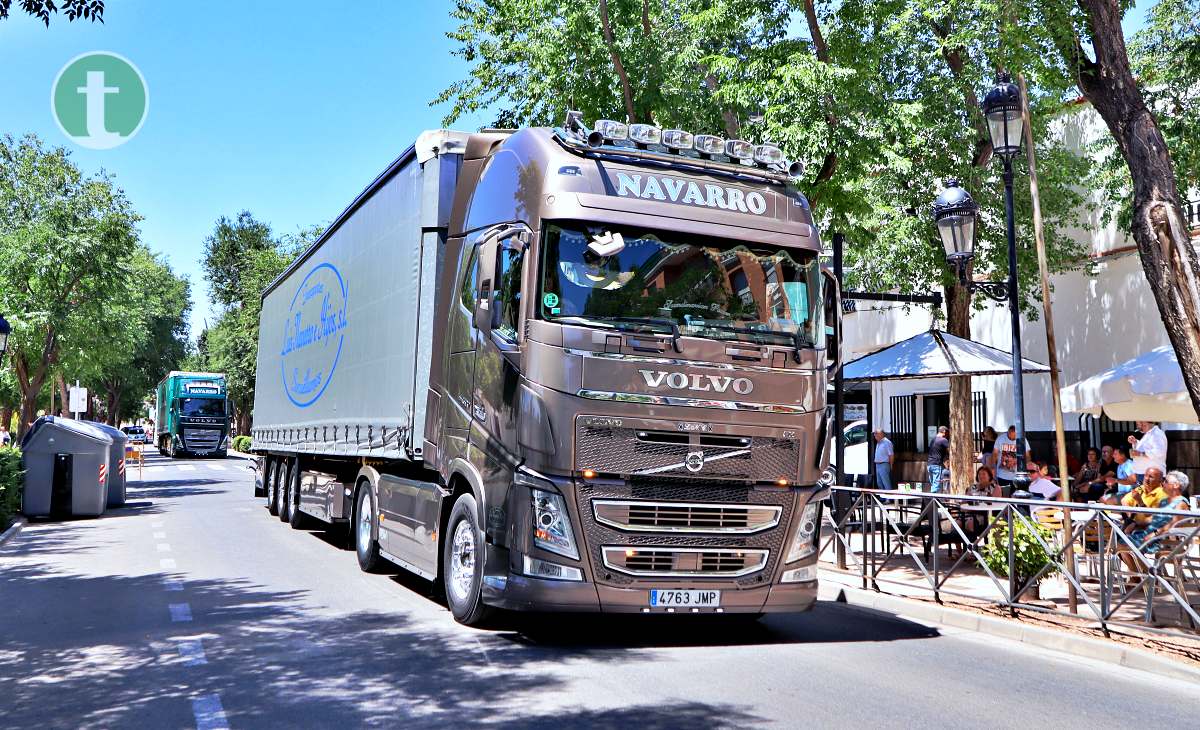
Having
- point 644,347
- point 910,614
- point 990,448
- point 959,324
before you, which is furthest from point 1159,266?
point 990,448

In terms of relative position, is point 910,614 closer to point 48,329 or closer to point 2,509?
point 2,509

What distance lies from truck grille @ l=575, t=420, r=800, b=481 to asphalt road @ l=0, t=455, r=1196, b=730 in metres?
1.31

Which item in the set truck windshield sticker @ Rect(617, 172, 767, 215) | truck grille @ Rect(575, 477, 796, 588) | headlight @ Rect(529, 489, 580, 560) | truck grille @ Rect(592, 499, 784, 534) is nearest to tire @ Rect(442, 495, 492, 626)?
headlight @ Rect(529, 489, 580, 560)

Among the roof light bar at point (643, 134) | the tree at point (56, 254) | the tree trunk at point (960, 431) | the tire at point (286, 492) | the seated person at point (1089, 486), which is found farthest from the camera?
the tree at point (56, 254)

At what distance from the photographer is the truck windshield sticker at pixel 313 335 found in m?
13.4

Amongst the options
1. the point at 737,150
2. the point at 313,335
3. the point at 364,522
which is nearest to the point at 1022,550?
the point at 737,150

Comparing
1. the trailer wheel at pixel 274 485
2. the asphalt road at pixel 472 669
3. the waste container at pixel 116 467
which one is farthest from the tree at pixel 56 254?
the asphalt road at pixel 472 669

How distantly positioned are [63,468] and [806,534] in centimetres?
1581

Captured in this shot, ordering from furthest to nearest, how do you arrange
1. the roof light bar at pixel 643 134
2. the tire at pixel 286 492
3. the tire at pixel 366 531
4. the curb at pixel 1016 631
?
the tire at pixel 286 492
the tire at pixel 366 531
the roof light bar at pixel 643 134
the curb at pixel 1016 631

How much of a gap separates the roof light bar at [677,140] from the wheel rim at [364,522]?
5490mm

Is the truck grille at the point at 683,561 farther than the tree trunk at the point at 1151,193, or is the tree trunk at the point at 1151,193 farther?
the tree trunk at the point at 1151,193

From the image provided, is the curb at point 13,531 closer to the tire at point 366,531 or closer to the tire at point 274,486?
the tire at point 274,486

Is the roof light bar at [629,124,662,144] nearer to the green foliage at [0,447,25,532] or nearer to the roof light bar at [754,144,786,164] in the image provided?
the roof light bar at [754,144,786,164]

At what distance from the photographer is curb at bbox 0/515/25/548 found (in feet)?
49.6
